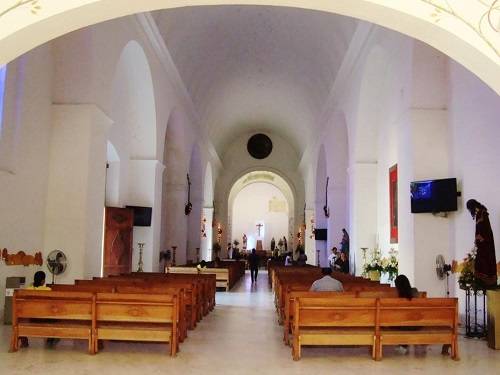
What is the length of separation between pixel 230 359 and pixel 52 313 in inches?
85.6

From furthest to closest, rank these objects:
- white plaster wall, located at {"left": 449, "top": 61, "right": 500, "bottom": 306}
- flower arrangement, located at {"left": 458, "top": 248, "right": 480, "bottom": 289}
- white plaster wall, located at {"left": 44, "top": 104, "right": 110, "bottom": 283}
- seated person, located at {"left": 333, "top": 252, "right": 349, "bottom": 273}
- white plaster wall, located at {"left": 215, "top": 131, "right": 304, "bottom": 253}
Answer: white plaster wall, located at {"left": 215, "top": 131, "right": 304, "bottom": 253} < seated person, located at {"left": 333, "top": 252, "right": 349, "bottom": 273} < white plaster wall, located at {"left": 44, "top": 104, "right": 110, "bottom": 283} < white plaster wall, located at {"left": 449, "top": 61, "right": 500, "bottom": 306} < flower arrangement, located at {"left": 458, "top": 248, "right": 480, "bottom": 289}

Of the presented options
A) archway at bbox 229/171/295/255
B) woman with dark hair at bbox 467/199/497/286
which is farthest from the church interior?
archway at bbox 229/171/295/255

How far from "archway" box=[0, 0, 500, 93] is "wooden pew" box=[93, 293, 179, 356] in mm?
3227

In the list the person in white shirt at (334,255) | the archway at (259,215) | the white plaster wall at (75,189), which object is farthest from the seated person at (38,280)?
the archway at (259,215)

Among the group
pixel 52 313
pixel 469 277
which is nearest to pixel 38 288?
pixel 52 313

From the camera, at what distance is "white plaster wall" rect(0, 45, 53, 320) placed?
8.81 m

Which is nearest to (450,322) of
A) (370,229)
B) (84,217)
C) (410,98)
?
(410,98)

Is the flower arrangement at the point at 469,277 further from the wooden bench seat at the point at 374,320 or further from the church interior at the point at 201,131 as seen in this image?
the wooden bench seat at the point at 374,320

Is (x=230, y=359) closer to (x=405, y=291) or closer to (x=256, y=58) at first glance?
(x=405, y=291)

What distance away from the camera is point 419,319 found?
6457mm

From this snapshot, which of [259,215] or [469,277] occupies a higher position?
[259,215]

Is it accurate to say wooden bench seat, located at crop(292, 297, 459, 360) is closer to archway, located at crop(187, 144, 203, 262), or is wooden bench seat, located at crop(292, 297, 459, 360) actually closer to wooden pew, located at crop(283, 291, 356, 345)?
wooden pew, located at crop(283, 291, 356, 345)

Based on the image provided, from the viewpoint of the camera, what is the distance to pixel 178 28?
542 inches

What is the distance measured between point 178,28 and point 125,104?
233cm
